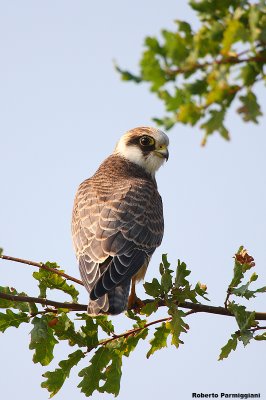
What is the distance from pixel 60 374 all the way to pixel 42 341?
27 centimetres

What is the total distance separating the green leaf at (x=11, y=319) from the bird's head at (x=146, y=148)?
4.31m

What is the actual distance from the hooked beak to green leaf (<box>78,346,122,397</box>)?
423 centimetres

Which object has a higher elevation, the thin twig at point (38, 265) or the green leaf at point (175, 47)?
the thin twig at point (38, 265)

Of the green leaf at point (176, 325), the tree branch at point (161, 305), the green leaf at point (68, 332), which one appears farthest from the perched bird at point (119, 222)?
the green leaf at point (176, 325)

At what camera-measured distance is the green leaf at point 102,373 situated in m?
5.01

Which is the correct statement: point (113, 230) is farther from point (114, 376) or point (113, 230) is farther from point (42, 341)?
point (114, 376)

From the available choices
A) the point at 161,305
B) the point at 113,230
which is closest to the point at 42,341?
the point at 161,305

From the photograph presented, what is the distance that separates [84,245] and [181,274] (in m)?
1.85

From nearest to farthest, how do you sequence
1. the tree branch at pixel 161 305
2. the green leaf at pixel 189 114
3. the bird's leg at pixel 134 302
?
the green leaf at pixel 189 114
the tree branch at pixel 161 305
the bird's leg at pixel 134 302

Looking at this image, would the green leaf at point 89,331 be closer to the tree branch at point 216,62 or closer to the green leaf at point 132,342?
the green leaf at point 132,342

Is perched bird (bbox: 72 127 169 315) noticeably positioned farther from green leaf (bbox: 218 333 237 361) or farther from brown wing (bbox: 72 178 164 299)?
green leaf (bbox: 218 333 237 361)

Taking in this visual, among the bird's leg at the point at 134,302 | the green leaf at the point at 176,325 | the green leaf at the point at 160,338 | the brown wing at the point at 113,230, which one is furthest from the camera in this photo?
the bird's leg at the point at 134,302

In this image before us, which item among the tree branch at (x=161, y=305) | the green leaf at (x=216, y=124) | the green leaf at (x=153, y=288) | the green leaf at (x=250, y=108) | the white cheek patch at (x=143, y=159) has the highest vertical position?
the white cheek patch at (x=143, y=159)

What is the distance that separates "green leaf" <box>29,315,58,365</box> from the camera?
5020 mm
